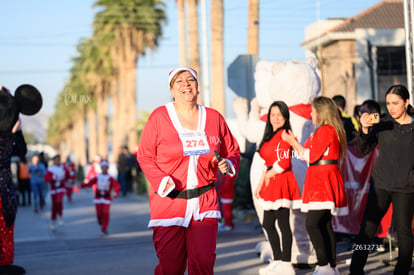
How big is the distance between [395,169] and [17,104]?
451 centimetres

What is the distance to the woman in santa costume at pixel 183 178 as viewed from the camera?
5.27 metres

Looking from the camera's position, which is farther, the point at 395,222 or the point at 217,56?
the point at 217,56

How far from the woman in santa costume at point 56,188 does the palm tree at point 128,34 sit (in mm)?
23845

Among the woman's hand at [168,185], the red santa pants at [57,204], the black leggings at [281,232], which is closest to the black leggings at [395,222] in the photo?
the black leggings at [281,232]

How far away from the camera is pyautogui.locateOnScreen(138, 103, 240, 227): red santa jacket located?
530 centimetres

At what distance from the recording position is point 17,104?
8750mm

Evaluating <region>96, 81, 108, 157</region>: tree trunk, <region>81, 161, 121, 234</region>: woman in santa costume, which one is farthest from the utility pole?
<region>96, 81, 108, 157</region>: tree trunk

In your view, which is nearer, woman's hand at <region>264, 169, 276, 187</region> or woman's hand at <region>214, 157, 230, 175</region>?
woman's hand at <region>214, 157, 230, 175</region>

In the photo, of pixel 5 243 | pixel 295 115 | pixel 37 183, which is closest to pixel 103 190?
pixel 5 243

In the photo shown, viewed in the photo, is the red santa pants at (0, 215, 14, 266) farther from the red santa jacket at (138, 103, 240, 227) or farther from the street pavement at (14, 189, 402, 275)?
the red santa jacket at (138, 103, 240, 227)

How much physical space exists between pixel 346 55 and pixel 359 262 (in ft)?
85.3

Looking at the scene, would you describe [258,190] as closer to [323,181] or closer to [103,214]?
[323,181]

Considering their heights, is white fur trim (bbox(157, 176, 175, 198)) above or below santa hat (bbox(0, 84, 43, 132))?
below

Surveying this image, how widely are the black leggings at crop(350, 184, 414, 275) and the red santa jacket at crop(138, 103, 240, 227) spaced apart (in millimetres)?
2020
